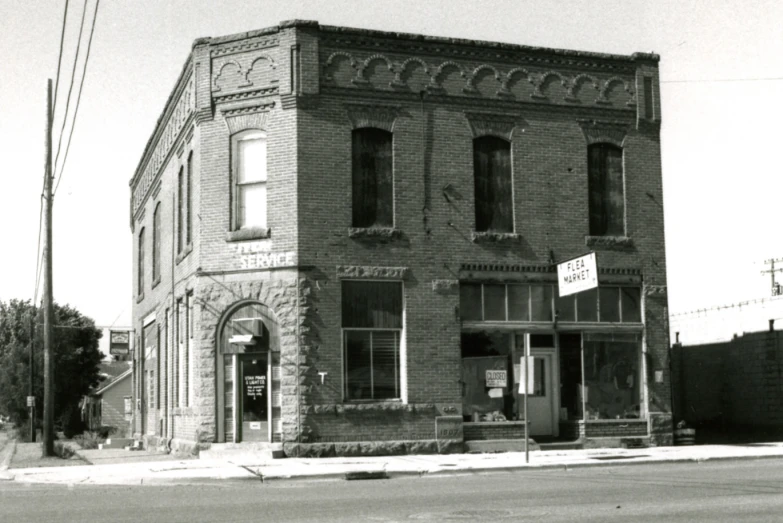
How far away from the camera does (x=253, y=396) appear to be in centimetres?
2403

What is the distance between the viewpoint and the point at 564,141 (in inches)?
1012

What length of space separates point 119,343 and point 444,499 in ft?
81.9

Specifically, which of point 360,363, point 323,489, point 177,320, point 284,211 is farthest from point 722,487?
point 177,320

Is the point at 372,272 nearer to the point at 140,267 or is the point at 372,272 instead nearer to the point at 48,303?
the point at 48,303

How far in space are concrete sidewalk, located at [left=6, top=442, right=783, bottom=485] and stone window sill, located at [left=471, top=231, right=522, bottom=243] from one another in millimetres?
5059

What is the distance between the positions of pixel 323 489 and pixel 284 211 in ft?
29.9

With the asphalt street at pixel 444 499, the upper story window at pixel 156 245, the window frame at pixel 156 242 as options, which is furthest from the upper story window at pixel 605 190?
the upper story window at pixel 156 245

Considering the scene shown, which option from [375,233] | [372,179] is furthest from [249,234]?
[372,179]

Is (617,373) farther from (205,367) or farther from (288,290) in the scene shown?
(205,367)

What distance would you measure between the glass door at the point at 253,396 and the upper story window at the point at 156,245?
9370 mm

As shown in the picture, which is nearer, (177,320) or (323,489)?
(323,489)

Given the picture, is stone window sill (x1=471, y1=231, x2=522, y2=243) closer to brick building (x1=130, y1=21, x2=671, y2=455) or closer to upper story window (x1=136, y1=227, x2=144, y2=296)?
brick building (x1=130, y1=21, x2=671, y2=455)

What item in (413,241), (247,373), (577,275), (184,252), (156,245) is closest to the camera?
(577,275)

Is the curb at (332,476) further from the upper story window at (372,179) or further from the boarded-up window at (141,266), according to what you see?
the boarded-up window at (141,266)
